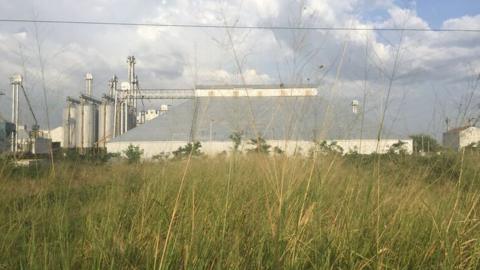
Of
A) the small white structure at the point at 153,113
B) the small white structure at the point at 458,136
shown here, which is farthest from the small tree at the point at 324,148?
the small white structure at the point at 153,113

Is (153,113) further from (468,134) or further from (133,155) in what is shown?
(468,134)

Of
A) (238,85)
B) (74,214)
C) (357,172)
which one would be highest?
(238,85)

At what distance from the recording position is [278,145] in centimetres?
327

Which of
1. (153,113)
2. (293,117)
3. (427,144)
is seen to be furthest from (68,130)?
(153,113)

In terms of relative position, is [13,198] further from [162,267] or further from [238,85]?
[162,267]

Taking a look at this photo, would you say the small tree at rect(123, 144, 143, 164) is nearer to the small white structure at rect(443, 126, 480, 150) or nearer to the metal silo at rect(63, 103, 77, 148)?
the metal silo at rect(63, 103, 77, 148)

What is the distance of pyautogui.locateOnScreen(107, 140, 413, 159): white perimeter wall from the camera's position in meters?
2.99

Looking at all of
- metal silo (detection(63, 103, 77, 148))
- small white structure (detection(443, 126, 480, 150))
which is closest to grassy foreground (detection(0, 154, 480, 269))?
small white structure (detection(443, 126, 480, 150))

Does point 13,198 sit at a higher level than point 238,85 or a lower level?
lower

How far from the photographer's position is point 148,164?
5.05 m

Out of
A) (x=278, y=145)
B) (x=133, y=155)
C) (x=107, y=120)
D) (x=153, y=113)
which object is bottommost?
(x=133, y=155)

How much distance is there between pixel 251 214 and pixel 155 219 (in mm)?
473

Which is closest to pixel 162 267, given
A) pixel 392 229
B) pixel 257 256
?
pixel 257 256

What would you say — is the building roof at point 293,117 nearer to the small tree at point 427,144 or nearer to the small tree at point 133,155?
the small tree at point 427,144
